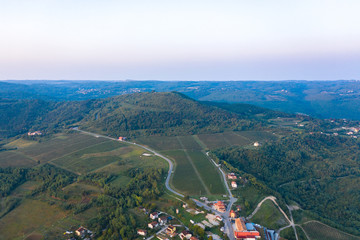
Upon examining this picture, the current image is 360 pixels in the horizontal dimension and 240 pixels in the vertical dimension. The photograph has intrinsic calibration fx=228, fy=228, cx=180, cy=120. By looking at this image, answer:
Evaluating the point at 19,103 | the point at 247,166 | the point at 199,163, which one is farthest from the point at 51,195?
the point at 19,103

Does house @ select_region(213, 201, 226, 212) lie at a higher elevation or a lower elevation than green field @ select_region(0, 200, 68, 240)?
higher

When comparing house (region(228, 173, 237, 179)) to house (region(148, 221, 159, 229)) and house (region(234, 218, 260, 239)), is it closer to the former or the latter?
house (region(234, 218, 260, 239))

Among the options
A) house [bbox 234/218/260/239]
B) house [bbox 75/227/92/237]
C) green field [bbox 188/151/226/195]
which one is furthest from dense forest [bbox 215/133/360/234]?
house [bbox 75/227/92/237]

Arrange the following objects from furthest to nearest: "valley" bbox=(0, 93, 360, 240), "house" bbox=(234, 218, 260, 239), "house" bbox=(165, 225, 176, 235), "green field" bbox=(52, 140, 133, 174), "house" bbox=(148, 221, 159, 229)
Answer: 1. "green field" bbox=(52, 140, 133, 174)
2. "valley" bbox=(0, 93, 360, 240)
3. "house" bbox=(148, 221, 159, 229)
4. "house" bbox=(165, 225, 176, 235)
5. "house" bbox=(234, 218, 260, 239)

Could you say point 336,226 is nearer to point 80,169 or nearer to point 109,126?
point 80,169

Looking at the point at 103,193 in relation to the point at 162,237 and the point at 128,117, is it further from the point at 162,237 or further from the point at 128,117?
the point at 128,117

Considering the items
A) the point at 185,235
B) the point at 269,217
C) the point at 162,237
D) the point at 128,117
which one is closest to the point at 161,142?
the point at 128,117
